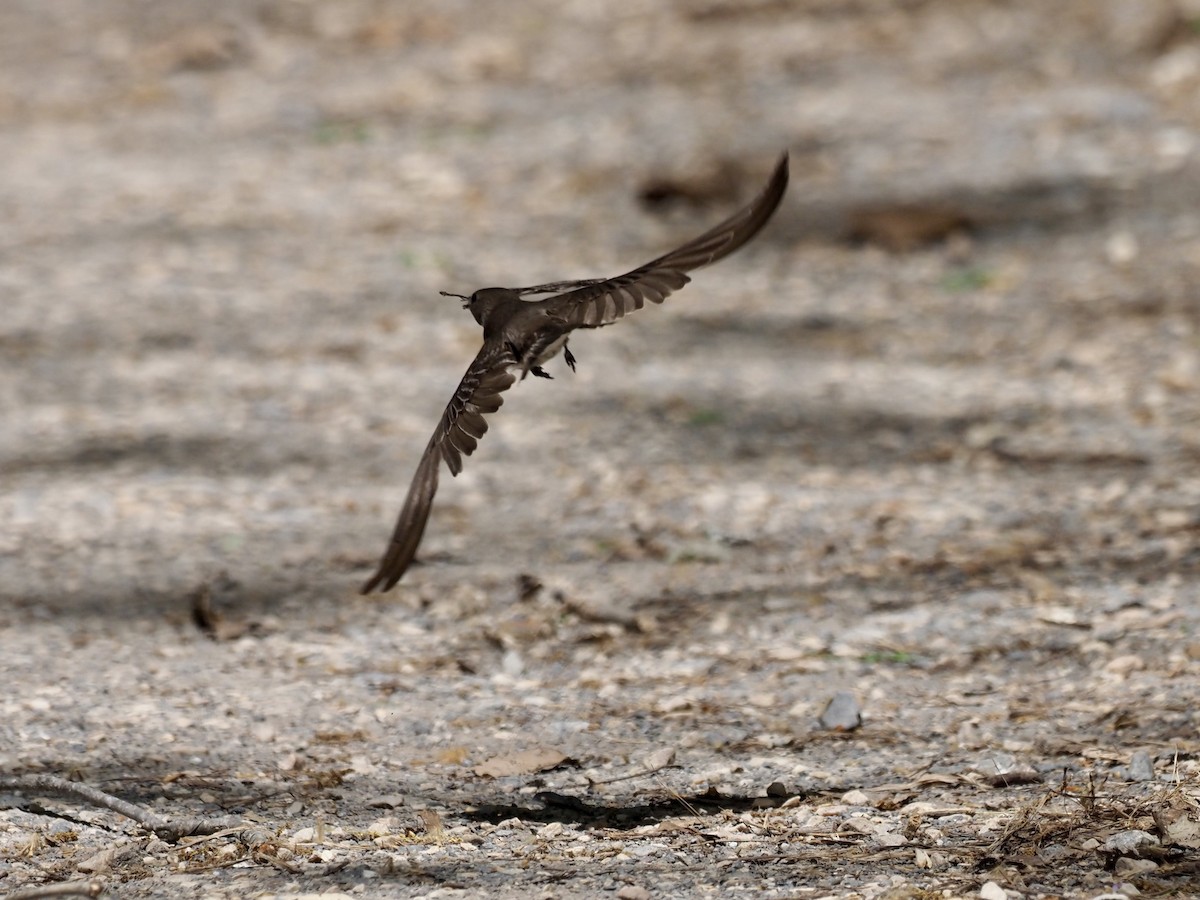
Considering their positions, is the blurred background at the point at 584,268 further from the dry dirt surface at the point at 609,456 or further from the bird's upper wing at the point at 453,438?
the bird's upper wing at the point at 453,438

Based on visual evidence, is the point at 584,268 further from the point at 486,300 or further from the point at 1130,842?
the point at 1130,842

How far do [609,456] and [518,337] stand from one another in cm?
213

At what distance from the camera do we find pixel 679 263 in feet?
8.35

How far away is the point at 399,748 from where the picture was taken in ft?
10.7

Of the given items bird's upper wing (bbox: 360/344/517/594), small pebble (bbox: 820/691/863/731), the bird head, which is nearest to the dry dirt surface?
small pebble (bbox: 820/691/863/731)

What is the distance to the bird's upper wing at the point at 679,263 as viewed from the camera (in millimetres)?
2488

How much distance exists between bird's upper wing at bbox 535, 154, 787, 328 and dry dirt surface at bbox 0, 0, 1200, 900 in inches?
38.3

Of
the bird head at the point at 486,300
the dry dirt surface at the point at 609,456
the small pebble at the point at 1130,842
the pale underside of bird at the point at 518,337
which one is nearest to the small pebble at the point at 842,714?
the dry dirt surface at the point at 609,456

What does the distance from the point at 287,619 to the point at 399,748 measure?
81cm

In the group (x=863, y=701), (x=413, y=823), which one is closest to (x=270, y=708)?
(x=413, y=823)

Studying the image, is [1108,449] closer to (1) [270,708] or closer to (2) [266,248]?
(1) [270,708]

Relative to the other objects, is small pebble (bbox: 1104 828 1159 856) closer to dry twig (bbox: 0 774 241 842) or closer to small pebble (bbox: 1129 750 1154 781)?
small pebble (bbox: 1129 750 1154 781)

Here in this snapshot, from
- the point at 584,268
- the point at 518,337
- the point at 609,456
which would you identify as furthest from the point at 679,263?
the point at 584,268

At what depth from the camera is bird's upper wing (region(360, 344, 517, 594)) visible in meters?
2.69
